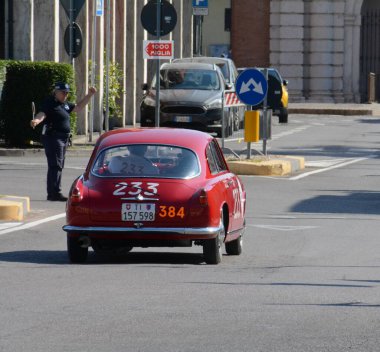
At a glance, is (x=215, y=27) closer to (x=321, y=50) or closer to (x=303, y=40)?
(x=303, y=40)

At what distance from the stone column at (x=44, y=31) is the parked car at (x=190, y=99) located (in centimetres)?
318

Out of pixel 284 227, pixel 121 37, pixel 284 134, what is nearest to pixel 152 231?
pixel 284 227

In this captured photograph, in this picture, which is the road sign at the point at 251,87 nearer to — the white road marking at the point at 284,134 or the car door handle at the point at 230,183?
the white road marking at the point at 284,134

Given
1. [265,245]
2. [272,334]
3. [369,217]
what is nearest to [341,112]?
[369,217]

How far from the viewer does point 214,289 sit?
41.9 feet

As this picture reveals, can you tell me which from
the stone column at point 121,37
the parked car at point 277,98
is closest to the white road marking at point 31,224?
the stone column at point 121,37

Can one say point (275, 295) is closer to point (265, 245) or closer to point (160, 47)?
point (265, 245)

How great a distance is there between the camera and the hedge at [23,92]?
31.9m

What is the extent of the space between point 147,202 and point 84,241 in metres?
0.72

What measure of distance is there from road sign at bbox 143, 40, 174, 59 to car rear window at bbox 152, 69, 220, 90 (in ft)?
24.8

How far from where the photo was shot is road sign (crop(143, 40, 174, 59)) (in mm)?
30891

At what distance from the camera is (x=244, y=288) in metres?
12.9

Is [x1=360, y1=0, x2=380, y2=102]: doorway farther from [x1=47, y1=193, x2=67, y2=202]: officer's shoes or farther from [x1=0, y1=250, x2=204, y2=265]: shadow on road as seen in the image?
[x1=0, y1=250, x2=204, y2=265]: shadow on road

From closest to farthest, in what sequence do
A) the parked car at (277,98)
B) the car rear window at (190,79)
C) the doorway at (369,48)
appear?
the car rear window at (190,79) < the parked car at (277,98) < the doorway at (369,48)
